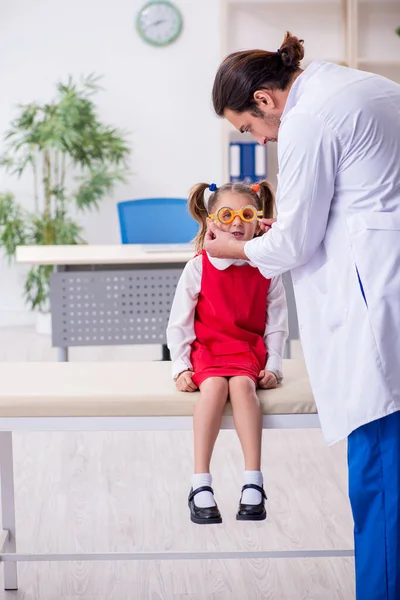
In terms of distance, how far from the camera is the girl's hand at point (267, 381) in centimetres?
200

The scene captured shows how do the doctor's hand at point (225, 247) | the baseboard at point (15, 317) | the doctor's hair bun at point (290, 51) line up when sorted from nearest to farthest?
1. the doctor's hair bun at point (290, 51)
2. the doctor's hand at point (225, 247)
3. the baseboard at point (15, 317)

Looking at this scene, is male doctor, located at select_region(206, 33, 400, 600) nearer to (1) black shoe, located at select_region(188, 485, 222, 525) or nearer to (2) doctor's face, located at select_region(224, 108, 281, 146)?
(2) doctor's face, located at select_region(224, 108, 281, 146)

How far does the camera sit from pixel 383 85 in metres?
1.66

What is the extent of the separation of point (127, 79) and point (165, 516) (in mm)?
3990

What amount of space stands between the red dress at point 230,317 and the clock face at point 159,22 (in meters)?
4.25

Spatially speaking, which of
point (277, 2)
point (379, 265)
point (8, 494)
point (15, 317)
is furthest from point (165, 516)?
point (277, 2)

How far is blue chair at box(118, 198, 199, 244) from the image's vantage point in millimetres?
4484

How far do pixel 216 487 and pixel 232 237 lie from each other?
1194 mm

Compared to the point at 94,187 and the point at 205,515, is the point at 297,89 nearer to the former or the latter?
the point at 205,515

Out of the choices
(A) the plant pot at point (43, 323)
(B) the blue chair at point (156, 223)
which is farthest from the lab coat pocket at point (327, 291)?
(A) the plant pot at point (43, 323)

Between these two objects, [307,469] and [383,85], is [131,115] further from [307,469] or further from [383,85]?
[383,85]

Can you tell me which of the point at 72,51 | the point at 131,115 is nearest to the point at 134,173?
the point at 131,115

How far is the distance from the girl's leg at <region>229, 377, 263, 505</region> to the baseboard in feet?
14.6

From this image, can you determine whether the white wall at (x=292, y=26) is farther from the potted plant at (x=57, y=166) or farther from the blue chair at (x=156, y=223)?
the blue chair at (x=156, y=223)
